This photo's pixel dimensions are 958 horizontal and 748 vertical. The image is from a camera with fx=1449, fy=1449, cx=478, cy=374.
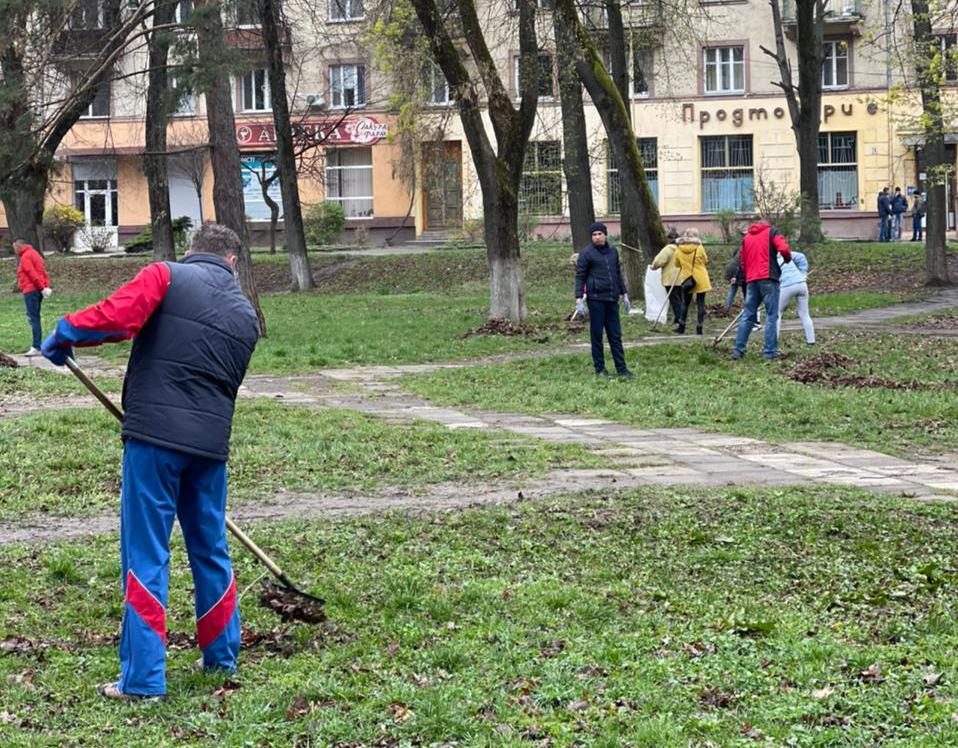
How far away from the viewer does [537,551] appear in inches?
312

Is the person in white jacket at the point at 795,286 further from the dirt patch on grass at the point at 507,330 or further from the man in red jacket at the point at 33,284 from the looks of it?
the man in red jacket at the point at 33,284

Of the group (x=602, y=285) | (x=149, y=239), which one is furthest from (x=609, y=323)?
(x=149, y=239)

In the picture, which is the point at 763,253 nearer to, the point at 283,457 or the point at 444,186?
the point at 283,457

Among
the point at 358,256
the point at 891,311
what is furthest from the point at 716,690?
the point at 358,256

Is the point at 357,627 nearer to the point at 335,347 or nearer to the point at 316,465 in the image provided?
the point at 316,465

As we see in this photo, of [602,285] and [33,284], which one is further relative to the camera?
[33,284]

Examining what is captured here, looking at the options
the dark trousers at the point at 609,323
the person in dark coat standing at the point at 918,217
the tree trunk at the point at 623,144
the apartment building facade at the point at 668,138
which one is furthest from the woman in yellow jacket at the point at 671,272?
the apartment building facade at the point at 668,138

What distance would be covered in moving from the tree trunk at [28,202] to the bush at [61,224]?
11372mm

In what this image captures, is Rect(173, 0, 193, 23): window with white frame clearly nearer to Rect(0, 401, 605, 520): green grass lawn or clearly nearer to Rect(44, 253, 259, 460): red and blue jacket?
Rect(0, 401, 605, 520): green grass lawn

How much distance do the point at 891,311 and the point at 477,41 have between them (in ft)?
31.4

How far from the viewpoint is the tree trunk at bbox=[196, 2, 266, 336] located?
68.8 feet

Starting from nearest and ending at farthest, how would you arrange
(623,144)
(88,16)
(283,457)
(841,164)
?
(283,457) < (88,16) < (623,144) < (841,164)

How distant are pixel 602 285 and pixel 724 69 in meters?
34.7

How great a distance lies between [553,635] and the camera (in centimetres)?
638
